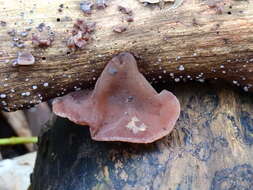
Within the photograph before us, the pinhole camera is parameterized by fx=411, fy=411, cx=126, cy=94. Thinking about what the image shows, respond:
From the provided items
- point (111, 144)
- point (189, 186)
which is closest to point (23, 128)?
point (111, 144)

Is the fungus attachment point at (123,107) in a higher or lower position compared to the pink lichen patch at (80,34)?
lower

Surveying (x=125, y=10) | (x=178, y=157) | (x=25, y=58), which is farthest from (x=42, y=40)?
(x=178, y=157)

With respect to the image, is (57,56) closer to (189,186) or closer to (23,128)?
(189,186)

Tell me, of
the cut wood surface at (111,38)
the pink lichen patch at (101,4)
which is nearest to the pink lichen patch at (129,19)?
the cut wood surface at (111,38)

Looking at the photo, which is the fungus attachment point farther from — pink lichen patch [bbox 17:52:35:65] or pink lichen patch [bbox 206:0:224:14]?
pink lichen patch [bbox 206:0:224:14]

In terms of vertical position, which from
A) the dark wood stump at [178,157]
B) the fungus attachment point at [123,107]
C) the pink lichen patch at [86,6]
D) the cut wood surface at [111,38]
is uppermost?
the pink lichen patch at [86,6]

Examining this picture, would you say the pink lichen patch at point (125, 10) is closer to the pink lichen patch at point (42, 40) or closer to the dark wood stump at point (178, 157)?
the pink lichen patch at point (42, 40)
